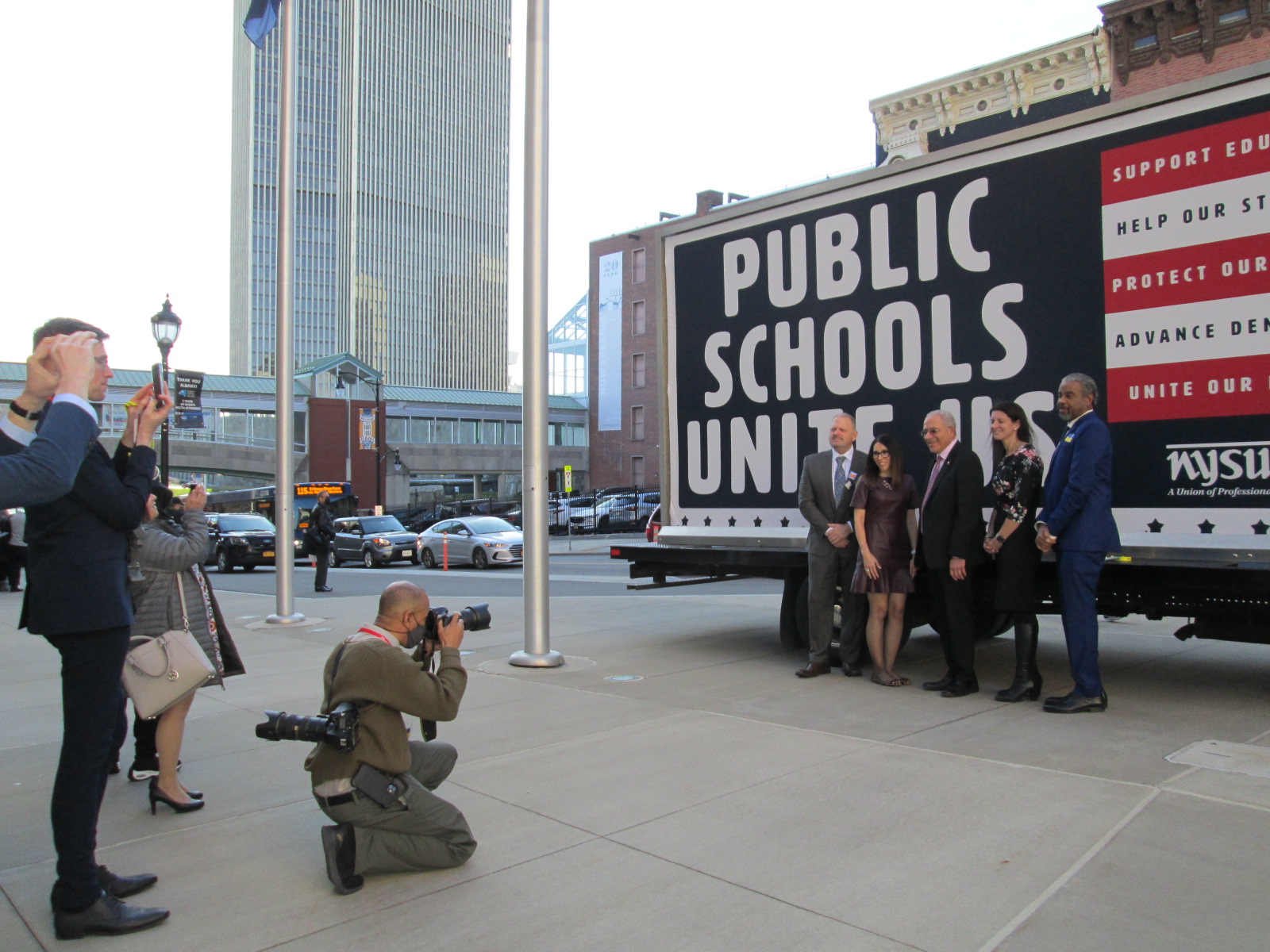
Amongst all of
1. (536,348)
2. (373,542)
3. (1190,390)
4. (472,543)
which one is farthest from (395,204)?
(1190,390)

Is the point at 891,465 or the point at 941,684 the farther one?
the point at 891,465

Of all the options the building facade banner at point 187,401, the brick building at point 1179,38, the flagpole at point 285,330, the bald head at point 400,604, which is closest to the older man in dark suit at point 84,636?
the bald head at point 400,604

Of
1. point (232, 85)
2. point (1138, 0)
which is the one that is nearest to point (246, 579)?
point (1138, 0)

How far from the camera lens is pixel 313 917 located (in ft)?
11.1

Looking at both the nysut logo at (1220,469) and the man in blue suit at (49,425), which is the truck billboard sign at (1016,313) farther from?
the man in blue suit at (49,425)

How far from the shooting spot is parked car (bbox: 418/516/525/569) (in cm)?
2520

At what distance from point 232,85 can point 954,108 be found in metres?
46.4

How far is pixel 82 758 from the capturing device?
126 inches

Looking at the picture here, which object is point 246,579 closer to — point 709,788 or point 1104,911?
point 709,788

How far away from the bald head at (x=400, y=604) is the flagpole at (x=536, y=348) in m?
4.60

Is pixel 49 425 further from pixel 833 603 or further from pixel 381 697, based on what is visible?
pixel 833 603

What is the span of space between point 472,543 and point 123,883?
22213mm

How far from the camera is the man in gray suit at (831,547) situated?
719 centimetres

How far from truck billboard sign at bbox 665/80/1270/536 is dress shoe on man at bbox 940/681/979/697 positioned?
61.0 inches
